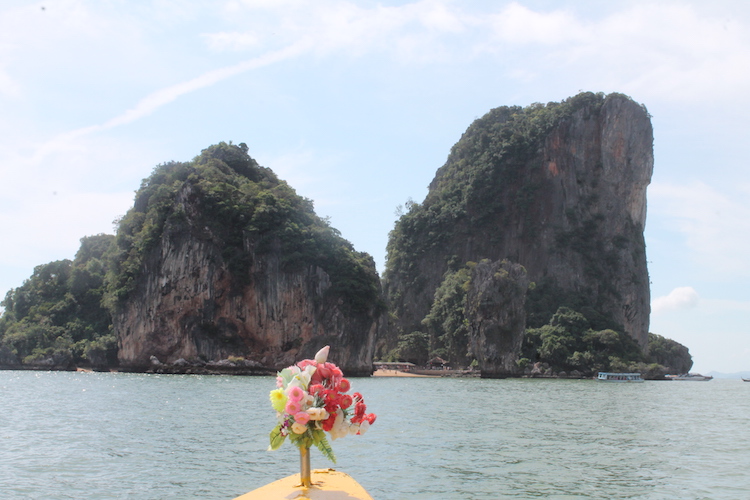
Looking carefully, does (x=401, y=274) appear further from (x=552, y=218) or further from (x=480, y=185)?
(x=552, y=218)

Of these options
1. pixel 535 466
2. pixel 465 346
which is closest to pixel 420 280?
pixel 465 346

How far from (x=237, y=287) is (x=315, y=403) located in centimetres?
7003

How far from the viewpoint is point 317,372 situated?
7.14m

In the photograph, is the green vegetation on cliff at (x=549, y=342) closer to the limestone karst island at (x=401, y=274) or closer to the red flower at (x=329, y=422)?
the limestone karst island at (x=401, y=274)

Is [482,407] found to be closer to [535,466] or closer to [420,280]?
[535,466]

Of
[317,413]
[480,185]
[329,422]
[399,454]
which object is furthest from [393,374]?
[317,413]

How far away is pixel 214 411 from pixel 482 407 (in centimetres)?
1180

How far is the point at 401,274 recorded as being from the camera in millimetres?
113750

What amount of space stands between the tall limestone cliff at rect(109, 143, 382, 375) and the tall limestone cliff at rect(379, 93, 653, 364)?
108 ft

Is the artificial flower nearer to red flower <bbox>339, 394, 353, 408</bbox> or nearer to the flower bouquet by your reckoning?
the flower bouquet

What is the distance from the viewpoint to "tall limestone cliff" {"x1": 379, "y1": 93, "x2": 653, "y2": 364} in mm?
101125

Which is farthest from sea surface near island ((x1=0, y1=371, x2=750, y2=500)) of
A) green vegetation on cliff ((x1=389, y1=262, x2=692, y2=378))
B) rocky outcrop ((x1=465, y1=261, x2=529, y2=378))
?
green vegetation on cliff ((x1=389, y1=262, x2=692, y2=378))

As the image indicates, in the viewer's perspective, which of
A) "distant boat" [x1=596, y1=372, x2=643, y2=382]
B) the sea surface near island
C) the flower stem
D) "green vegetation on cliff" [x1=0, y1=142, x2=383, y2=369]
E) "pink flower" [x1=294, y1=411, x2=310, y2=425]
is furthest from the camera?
"distant boat" [x1=596, y1=372, x2=643, y2=382]

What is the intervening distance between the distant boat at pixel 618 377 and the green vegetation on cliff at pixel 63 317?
54.6 metres
